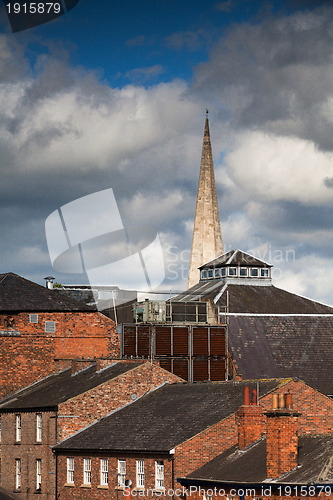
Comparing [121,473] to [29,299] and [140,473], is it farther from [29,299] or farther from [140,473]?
[29,299]

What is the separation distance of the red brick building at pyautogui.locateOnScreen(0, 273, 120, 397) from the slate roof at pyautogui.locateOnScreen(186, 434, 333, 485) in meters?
25.6

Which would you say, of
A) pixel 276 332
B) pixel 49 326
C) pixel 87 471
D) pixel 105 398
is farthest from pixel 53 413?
pixel 276 332

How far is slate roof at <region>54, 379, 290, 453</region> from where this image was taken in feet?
140

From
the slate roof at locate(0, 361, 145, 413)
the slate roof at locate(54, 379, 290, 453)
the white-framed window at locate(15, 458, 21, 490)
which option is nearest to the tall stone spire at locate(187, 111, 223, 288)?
the slate roof at locate(0, 361, 145, 413)

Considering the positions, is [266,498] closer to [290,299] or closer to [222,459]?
[222,459]

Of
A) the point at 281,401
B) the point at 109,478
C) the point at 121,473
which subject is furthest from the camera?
the point at 109,478

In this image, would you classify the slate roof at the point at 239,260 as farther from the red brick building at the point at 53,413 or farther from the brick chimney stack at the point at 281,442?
the brick chimney stack at the point at 281,442

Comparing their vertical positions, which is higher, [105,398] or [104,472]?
[105,398]

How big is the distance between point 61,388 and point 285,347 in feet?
87.7

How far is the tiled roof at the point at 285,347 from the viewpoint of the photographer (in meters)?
72.6

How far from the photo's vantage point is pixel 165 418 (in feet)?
148

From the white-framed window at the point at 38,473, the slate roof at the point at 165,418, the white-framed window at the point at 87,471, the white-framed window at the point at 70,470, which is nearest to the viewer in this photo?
the slate roof at the point at 165,418

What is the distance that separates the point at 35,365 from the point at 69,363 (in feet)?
10.3

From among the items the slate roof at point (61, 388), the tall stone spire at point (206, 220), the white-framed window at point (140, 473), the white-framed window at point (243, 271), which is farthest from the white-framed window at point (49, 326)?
the tall stone spire at point (206, 220)
